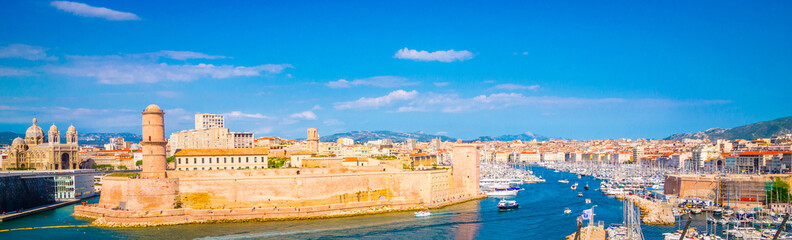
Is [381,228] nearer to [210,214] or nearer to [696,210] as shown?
[210,214]

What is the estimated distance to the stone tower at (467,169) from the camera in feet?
137

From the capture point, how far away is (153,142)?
29.3 metres

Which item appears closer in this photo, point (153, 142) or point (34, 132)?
point (153, 142)

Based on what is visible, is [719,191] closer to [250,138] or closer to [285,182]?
[285,182]

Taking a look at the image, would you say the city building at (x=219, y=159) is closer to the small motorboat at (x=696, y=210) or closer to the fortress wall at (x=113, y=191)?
the fortress wall at (x=113, y=191)

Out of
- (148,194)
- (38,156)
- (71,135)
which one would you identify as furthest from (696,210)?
(71,135)

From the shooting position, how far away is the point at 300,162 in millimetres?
42750

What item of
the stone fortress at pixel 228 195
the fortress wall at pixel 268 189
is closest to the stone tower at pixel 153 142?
the stone fortress at pixel 228 195

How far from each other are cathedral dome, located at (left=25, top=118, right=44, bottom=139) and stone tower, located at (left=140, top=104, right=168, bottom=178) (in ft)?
113

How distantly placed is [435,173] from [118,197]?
18.0m

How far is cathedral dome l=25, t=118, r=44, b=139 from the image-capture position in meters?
56.6

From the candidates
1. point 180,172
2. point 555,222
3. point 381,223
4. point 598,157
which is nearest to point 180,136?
point 180,172

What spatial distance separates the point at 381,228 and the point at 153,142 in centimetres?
1214

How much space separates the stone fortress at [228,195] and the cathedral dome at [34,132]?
31551mm
